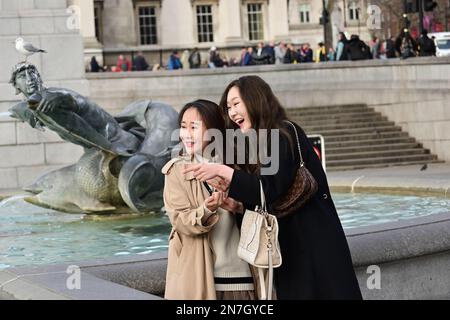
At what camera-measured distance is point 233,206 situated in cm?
617

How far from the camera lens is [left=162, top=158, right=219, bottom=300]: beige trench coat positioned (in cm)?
610

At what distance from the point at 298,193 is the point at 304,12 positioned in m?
93.3

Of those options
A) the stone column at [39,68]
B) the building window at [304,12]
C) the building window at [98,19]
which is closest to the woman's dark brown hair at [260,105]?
the stone column at [39,68]

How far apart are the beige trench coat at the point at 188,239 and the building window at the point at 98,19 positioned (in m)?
61.5

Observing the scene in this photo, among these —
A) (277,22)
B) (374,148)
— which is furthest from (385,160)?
(277,22)

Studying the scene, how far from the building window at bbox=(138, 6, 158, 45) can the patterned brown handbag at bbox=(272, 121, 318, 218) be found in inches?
2504

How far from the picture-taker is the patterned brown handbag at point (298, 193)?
6.07 m

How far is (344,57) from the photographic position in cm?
3500

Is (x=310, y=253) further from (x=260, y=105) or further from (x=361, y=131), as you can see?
(x=361, y=131)

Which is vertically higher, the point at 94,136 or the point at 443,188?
the point at 94,136

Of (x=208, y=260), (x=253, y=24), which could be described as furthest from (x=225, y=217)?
(x=253, y=24)

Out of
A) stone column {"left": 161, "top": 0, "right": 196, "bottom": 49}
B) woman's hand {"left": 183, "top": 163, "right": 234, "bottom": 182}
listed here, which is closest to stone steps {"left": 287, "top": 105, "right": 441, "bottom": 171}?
woman's hand {"left": 183, "top": 163, "right": 234, "bottom": 182}

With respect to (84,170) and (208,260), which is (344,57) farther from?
(208,260)
